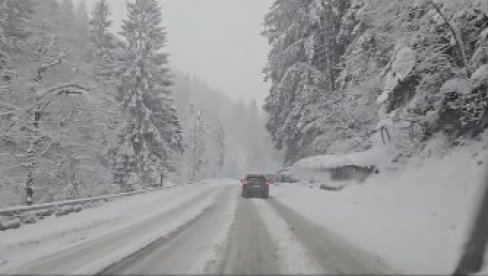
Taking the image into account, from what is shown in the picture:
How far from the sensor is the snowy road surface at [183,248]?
8.67 m

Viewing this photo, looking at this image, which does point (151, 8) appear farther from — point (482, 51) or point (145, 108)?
point (482, 51)

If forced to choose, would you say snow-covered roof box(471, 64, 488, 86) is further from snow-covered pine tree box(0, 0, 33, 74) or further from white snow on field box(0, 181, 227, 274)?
snow-covered pine tree box(0, 0, 33, 74)

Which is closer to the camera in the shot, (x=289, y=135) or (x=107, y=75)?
(x=289, y=135)

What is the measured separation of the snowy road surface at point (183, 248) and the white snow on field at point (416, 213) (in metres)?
0.66

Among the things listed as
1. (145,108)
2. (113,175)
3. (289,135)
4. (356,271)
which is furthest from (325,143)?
(356,271)

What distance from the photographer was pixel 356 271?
8258mm

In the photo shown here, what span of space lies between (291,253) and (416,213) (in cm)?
445

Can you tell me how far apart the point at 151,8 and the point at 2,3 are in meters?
13.7

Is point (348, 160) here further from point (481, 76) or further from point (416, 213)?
point (481, 76)

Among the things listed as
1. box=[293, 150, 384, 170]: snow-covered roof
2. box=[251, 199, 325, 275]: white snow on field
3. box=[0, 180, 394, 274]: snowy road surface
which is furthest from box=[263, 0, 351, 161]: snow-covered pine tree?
box=[251, 199, 325, 275]: white snow on field

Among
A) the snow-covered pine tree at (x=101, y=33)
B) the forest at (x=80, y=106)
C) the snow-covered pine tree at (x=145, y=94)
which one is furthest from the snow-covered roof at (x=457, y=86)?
the snow-covered pine tree at (x=101, y=33)

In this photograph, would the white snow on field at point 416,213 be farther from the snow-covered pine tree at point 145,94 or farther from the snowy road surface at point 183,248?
the snow-covered pine tree at point 145,94

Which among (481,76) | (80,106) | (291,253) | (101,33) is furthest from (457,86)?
(101,33)

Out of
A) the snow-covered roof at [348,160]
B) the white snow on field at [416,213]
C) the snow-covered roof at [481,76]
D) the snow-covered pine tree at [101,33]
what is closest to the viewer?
the white snow on field at [416,213]
